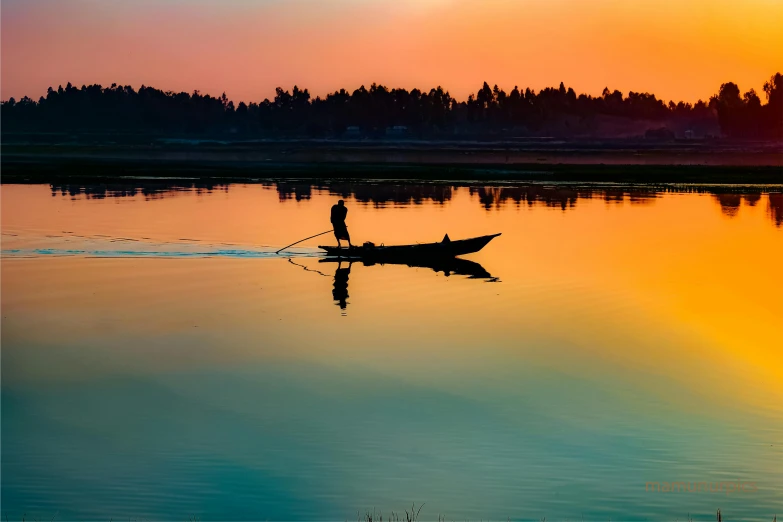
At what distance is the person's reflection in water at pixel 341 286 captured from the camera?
2823 centimetres

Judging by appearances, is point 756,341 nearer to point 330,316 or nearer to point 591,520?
point 330,316

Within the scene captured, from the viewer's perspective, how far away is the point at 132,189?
7888 centimetres

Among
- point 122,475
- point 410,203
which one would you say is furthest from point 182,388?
point 410,203

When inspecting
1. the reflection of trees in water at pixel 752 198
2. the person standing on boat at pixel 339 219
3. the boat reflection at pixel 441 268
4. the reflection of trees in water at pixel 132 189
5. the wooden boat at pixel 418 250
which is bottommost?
the reflection of trees in water at pixel 132 189

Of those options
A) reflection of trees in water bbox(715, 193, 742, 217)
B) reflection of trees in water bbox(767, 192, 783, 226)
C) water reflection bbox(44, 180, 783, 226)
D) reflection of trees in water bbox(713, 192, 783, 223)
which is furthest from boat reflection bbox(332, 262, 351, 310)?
reflection of trees in water bbox(715, 193, 742, 217)

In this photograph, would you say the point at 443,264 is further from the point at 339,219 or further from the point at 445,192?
the point at 445,192

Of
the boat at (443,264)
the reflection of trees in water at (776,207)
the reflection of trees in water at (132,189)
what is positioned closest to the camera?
the boat at (443,264)

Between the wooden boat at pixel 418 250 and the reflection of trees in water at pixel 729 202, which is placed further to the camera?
the reflection of trees in water at pixel 729 202

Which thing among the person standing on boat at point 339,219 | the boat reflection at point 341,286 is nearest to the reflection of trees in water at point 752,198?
the person standing on boat at point 339,219

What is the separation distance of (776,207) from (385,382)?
167 ft

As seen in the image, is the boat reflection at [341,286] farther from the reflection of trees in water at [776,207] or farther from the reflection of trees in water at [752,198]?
the reflection of trees in water at [752,198]

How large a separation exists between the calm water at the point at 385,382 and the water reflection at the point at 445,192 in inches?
1050

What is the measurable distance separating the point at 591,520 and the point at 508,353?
9.11 metres

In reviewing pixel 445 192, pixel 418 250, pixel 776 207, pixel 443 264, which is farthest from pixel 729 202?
pixel 418 250
